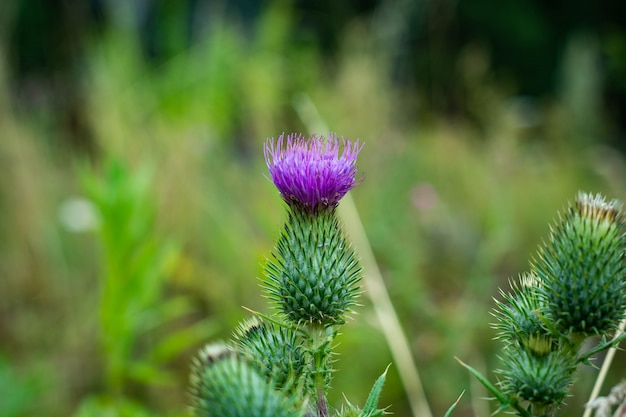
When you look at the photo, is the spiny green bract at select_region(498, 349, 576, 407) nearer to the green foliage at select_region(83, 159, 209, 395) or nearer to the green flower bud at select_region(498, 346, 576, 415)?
the green flower bud at select_region(498, 346, 576, 415)

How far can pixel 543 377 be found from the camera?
1.08 meters

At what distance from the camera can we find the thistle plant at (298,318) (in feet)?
3.03

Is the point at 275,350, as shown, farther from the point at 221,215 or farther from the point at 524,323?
the point at 221,215

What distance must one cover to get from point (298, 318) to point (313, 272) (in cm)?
11

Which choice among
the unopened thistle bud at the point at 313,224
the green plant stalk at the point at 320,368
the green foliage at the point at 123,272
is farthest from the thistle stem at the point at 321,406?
the green foliage at the point at 123,272

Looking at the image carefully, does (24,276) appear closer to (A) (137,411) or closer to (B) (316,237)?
(A) (137,411)

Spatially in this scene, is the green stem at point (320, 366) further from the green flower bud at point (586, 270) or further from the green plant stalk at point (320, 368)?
the green flower bud at point (586, 270)

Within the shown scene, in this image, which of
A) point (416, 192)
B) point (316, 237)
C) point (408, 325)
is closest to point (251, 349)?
point (316, 237)

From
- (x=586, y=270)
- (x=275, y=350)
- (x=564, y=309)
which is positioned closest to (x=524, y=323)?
(x=564, y=309)

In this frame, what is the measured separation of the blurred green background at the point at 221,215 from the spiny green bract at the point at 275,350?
48 cm

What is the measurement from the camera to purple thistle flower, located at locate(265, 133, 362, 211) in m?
1.39

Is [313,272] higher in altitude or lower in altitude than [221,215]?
lower

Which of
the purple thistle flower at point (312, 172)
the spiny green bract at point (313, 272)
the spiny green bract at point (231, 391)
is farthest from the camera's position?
the purple thistle flower at point (312, 172)

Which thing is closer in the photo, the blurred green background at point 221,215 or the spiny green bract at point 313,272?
the spiny green bract at point 313,272
